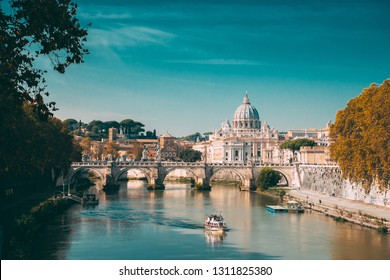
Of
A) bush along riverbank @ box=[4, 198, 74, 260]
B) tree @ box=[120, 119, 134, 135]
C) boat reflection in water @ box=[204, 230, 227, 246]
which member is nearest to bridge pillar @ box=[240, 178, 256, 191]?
bush along riverbank @ box=[4, 198, 74, 260]

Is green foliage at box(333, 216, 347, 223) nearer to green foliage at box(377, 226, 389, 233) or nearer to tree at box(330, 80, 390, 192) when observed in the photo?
tree at box(330, 80, 390, 192)

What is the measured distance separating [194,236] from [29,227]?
20.8 feet

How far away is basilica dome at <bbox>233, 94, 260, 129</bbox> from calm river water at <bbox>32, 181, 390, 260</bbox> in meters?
77.7

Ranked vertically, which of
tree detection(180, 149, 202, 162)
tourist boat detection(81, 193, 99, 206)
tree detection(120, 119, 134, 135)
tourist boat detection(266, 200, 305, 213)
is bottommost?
tourist boat detection(266, 200, 305, 213)

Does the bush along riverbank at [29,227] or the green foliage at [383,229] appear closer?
the bush along riverbank at [29,227]

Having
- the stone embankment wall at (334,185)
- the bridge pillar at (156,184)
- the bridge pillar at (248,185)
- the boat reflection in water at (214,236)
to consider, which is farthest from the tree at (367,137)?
the bridge pillar at (156,184)

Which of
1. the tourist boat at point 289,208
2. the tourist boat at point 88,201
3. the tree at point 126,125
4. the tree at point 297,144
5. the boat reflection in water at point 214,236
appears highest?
the tree at point 126,125

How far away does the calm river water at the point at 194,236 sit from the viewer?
21188 mm

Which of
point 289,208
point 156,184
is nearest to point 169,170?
point 156,184

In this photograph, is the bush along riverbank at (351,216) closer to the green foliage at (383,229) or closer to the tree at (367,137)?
the green foliage at (383,229)

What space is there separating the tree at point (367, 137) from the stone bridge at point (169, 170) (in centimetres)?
1987

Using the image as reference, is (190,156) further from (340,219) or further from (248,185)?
(340,219)

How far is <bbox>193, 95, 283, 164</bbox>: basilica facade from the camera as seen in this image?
3627 inches
